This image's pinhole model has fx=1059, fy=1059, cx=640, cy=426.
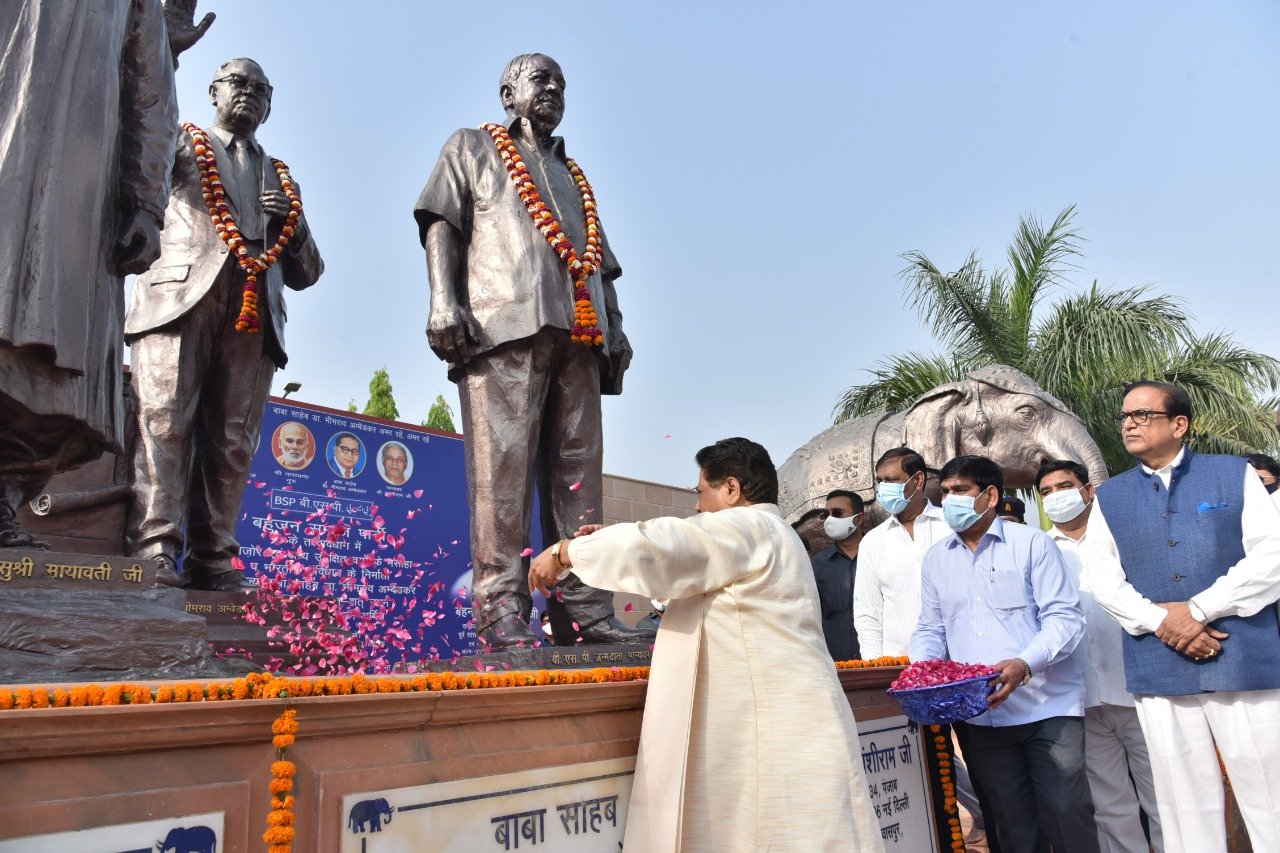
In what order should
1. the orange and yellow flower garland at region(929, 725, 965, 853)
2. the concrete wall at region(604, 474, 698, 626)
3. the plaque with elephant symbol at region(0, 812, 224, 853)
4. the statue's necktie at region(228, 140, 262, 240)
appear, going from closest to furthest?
1. the plaque with elephant symbol at region(0, 812, 224, 853)
2. the orange and yellow flower garland at region(929, 725, 965, 853)
3. the statue's necktie at region(228, 140, 262, 240)
4. the concrete wall at region(604, 474, 698, 626)

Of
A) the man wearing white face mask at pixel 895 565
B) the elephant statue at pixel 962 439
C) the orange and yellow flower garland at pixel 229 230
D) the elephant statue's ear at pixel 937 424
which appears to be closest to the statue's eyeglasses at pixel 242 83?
the orange and yellow flower garland at pixel 229 230

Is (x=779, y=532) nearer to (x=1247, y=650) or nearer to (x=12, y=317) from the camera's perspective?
(x=1247, y=650)

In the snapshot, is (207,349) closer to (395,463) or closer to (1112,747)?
(395,463)

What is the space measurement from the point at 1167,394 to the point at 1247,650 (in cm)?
97

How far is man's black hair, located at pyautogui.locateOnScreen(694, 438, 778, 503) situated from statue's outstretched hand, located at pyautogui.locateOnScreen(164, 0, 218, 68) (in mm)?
2883

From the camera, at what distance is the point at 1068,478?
5461 mm

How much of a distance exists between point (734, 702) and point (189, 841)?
4.56 feet

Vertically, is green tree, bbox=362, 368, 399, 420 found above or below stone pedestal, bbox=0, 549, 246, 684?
above

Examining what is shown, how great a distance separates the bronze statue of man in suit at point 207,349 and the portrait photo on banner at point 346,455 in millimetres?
3322

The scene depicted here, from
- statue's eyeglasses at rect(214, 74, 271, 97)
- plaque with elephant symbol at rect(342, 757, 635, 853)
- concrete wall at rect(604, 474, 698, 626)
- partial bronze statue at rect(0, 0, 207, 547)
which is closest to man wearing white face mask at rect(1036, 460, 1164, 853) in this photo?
plaque with elephant symbol at rect(342, 757, 635, 853)

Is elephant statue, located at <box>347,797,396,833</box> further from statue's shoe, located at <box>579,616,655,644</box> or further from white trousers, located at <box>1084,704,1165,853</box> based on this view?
white trousers, located at <box>1084,704,1165,853</box>

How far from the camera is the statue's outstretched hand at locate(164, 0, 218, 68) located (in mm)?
4480

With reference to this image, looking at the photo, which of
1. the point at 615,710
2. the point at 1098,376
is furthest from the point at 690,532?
the point at 1098,376

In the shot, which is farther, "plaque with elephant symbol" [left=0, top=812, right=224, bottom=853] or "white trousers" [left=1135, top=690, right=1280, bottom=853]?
"white trousers" [left=1135, top=690, right=1280, bottom=853]
